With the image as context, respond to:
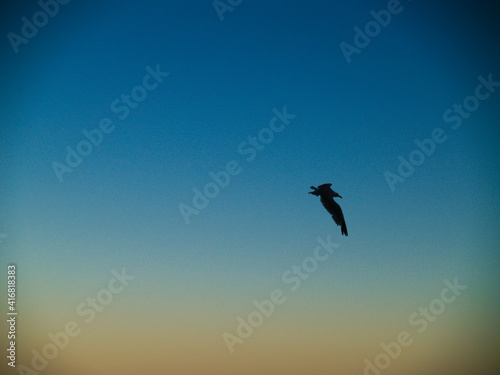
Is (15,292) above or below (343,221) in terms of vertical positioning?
above

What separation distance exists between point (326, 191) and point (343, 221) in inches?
29.4

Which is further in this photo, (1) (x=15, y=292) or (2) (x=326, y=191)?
(1) (x=15, y=292)

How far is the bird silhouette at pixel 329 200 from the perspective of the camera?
7270 millimetres

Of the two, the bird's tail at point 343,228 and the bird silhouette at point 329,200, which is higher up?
the bird silhouette at point 329,200

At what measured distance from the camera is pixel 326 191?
7281mm

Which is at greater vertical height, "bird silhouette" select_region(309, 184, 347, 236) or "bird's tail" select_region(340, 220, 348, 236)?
"bird silhouette" select_region(309, 184, 347, 236)

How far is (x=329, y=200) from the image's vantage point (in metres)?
7.26

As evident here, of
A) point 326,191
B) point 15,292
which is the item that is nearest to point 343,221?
point 326,191

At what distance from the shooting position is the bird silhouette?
7270mm

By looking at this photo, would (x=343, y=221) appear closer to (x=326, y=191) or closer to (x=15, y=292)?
(x=326, y=191)

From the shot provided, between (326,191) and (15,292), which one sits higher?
(15,292)

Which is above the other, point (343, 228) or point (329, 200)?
point (329, 200)

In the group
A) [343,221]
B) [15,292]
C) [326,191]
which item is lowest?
[343,221]

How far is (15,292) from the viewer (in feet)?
33.2
